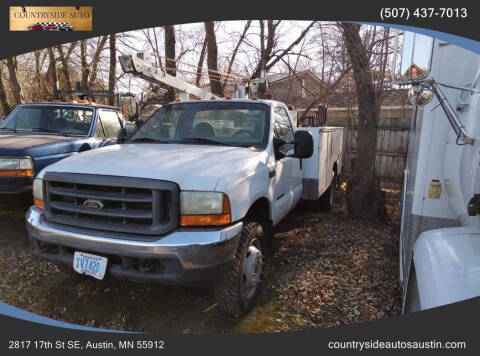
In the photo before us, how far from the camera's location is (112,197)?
2395 mm

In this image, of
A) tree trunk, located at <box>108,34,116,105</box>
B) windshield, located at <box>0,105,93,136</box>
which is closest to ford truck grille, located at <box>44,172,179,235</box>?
windshield, located at <box>0,105,93,136</box>

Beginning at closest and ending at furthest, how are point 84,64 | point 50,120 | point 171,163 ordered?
point 171,163 → point 50,120 → point 84,64

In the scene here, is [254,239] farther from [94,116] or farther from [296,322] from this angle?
[94,116]

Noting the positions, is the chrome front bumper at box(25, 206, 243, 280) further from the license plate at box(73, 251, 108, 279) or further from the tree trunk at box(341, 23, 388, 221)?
the tree trunk at box(341, 23, 388, 221)

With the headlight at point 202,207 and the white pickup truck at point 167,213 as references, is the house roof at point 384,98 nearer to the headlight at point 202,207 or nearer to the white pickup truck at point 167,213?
the white pickup truck at point 167,213

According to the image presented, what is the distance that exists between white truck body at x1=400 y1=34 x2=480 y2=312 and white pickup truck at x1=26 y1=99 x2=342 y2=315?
4.05 feet

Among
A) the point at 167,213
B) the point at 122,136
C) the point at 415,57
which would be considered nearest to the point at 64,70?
the point at 122,136

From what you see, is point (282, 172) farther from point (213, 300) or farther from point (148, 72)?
point (148, 72)

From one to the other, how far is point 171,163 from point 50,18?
2.77m

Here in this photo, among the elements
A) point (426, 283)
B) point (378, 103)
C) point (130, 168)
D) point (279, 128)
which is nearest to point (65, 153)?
point (130, 168)

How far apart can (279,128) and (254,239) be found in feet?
5.24

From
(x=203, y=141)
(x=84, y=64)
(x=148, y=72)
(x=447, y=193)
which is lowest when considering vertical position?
(x=447, y=193)

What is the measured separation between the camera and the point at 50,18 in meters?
3.76

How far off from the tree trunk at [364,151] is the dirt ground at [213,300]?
1.10 metres
